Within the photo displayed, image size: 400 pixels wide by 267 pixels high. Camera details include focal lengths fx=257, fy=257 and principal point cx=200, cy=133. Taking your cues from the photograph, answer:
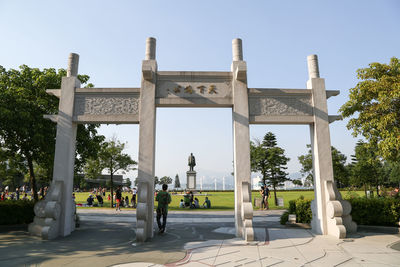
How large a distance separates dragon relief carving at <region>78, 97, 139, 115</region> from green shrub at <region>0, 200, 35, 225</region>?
4.35 m

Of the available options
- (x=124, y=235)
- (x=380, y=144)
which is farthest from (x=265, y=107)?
(x=124, y=235)

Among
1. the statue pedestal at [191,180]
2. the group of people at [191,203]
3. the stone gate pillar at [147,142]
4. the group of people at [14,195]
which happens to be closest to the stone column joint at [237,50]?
the stone gate pillar at [147,142]

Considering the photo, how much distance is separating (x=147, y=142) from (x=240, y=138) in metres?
3.13

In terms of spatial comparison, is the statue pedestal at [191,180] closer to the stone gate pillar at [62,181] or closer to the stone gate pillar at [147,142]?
the stone gate pillar at [62,181]

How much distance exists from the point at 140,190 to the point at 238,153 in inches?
133

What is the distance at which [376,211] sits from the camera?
9.11 meters

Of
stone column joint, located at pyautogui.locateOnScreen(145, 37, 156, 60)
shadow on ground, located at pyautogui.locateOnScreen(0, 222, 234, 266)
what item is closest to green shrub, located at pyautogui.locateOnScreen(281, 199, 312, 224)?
shadow on ground, located at pyautogui.locateOnScreen(0, 222, 234, 266)

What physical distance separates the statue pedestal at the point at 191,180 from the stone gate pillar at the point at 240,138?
16837 millimetres

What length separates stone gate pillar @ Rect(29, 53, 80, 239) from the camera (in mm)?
7996

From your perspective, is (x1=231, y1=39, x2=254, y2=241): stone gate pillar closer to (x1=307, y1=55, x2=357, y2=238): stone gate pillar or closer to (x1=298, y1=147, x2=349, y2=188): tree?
(x1=307, y1=55, x2=357, y2=238): stone gate pillar

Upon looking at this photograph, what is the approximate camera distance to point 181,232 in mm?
9008

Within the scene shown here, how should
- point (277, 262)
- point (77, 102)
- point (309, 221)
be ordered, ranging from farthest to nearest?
point (309, 221) < point (77, 102) < point (277, 262)

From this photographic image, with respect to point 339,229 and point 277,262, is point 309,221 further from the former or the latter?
point 277,262

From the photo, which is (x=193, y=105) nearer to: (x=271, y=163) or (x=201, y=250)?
(x=201, y=250)
